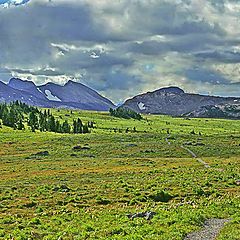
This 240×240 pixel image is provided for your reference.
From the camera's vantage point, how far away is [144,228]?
2992cm

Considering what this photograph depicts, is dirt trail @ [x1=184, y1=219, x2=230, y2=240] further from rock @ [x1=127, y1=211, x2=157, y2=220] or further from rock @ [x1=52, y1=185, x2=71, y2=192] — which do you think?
rock @ [x1=52, y1=185, x2=71, y2=192]

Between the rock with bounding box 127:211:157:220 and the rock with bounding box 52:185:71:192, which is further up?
the rock with bounding box 127:211:157:220

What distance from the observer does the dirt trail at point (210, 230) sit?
27705 millimetres

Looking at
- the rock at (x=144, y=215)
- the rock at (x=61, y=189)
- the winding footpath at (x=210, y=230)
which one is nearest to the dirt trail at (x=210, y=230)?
the winding footpath at (x=210, y=230)

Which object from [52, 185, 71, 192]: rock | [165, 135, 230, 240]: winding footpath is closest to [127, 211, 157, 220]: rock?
[165, 135, 230, 240]: winding footpath

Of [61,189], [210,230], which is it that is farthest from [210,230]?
[61,189]

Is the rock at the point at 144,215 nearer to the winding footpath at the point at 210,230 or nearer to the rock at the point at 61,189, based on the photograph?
the winding footpath at the point at 210,230

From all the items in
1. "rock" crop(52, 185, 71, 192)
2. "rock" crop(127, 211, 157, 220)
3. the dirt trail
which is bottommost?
"rock" crop(52, 185, 71, 192)

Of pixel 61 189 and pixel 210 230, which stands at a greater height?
pixel 210 230

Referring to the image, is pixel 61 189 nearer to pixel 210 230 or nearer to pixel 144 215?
pixel 144 215

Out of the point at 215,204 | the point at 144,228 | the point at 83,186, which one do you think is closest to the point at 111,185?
the point at 83,186

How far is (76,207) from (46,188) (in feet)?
53.5

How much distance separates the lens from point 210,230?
30.1 m

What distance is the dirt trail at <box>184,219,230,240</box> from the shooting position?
2770 cm
